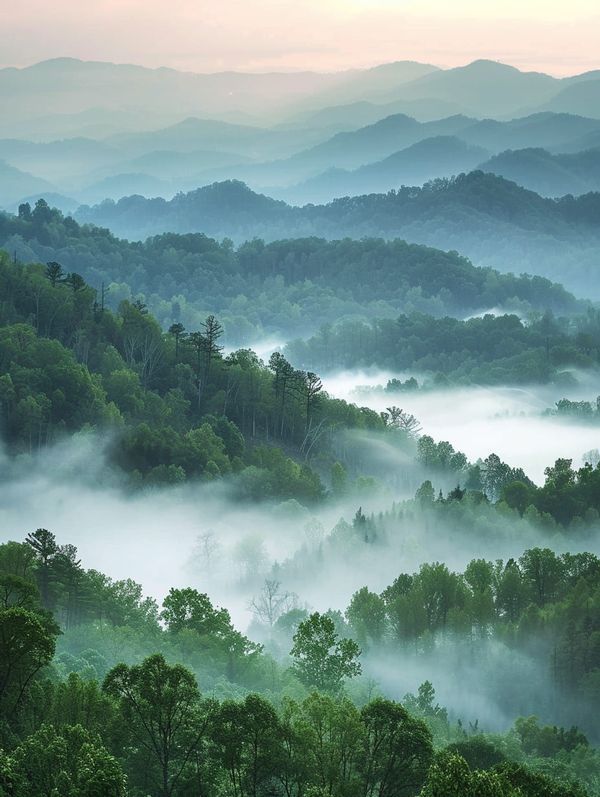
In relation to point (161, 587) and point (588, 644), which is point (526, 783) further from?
point (161, 587)

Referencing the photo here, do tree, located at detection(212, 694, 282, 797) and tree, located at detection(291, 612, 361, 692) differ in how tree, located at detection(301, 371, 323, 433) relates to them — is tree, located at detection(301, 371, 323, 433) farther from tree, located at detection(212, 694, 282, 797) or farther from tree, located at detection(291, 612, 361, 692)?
tree, located at detection(212, 694, 282, 797)

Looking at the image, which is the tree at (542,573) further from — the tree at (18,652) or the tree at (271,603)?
the tree at (18,652)

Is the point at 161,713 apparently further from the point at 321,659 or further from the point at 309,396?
the point at 309,396

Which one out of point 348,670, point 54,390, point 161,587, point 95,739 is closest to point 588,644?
point 348,670

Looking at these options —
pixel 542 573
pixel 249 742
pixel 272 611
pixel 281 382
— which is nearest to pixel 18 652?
pixel 249 742

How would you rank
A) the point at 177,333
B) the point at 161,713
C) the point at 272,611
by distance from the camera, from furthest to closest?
the point at 177,333, the point at 272,611, the point at 161,713

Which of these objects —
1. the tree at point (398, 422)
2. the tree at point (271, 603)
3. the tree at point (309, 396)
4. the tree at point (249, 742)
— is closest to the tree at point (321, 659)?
the tree at point (249, 742)
